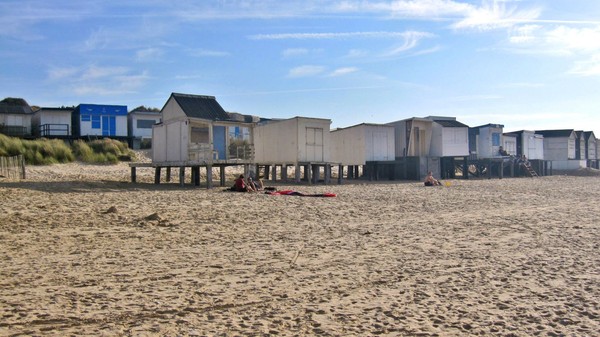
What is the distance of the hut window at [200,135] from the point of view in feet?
69.1

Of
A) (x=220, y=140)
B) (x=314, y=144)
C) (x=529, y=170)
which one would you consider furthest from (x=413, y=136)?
(x=220, y=140)

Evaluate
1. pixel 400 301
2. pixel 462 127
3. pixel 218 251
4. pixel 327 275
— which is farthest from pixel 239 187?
pixel 462 127

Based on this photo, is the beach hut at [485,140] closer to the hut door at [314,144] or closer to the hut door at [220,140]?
the hut door at [314,144]

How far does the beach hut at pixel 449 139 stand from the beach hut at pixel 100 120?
23055 mm

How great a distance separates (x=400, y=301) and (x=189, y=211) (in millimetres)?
7774

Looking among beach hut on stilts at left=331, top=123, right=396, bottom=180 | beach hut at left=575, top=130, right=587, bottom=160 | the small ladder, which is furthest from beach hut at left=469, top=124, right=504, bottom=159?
beach hut at left=575, top=130, right=587, bottom=160

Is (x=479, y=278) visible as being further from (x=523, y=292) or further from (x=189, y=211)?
(x=189, y=211)

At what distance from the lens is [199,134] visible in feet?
69.8

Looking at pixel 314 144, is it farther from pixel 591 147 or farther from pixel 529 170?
pixel 591 147

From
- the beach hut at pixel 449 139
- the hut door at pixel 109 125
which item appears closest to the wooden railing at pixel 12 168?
the hut door at pixel 109 125

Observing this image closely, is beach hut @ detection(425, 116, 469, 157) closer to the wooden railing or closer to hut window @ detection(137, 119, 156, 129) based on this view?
hut window @ detection(137, 119, 156, 129)

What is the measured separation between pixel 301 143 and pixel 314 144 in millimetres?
881

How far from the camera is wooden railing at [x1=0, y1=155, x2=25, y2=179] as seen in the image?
21016mm

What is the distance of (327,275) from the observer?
6113 mm
